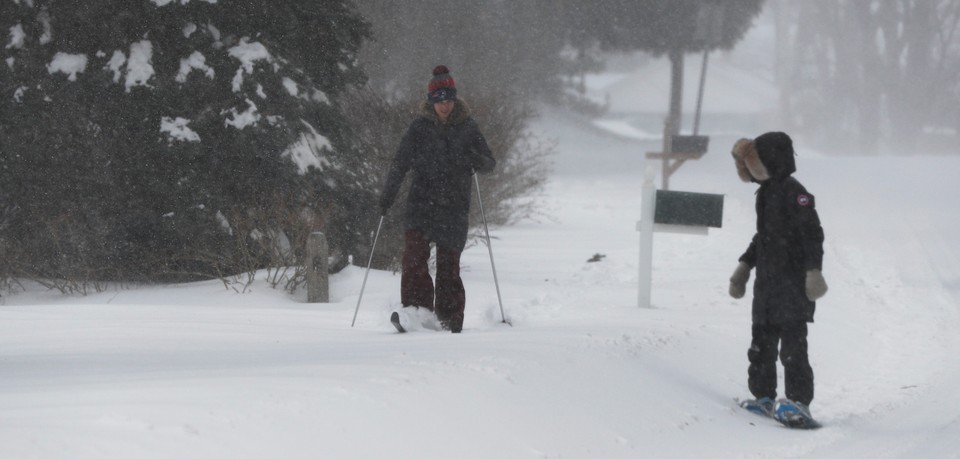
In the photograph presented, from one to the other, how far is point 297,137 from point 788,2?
79740mm

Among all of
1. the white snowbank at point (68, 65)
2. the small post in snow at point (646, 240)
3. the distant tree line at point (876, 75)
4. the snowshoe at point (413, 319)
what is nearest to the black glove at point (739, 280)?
the snowshoe at point (413, 319)

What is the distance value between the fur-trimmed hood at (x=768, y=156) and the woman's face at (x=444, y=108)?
1.97m

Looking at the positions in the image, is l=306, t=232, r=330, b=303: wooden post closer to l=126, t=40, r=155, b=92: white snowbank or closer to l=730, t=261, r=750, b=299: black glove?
l=126, t=40, r=155, b=92: white snowbank

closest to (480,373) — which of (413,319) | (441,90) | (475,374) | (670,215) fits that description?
(475,374)

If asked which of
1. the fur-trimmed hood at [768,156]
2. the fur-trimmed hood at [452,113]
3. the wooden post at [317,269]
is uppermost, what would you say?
the fur-trimmed hood at [452,113]

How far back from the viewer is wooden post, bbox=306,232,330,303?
9742 millimetres

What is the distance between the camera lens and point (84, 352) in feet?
19.4

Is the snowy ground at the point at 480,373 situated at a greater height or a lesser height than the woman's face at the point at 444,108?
lesser

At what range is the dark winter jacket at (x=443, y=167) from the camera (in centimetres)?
727

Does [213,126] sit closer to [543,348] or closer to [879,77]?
[543,348]

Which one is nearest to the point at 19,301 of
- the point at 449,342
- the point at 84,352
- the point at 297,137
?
the point at 297,137

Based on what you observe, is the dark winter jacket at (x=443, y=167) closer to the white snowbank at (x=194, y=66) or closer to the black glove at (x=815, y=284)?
the black glove at (x=815, y=284)

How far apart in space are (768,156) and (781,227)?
38cm

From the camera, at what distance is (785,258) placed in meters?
6.02
